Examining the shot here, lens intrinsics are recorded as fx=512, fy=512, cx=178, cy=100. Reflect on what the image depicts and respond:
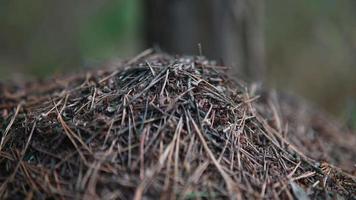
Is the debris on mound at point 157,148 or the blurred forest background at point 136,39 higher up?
the debris on mound at point 157,148

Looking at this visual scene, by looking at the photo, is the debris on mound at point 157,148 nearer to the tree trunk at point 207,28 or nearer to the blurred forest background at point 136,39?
the tree trunk at point 207,28

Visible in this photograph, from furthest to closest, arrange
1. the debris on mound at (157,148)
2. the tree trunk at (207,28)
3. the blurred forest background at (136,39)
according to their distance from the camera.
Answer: the blurred forest background at (136,39)
the tree trunk at (207,28)
the debris on mound at (157,148)

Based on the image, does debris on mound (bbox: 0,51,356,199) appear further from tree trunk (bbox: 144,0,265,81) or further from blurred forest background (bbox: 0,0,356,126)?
blurred forest background (bbox: 0,0,356,126)

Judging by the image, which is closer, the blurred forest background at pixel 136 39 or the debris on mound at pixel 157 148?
the debris on mound at pixel 157 148

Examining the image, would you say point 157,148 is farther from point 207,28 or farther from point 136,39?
point 136,39

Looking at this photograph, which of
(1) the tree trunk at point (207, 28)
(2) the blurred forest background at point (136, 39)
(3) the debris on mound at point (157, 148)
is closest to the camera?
(3) the debris on mound at point (157, 148)

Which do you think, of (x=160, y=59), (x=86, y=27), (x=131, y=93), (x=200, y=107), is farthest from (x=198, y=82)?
(x=86, y=27)

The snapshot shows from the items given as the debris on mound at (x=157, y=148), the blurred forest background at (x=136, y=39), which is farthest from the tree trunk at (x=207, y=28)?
the debris on mound at (x=157, y=148)

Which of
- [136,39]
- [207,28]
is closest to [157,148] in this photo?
[207,28]
